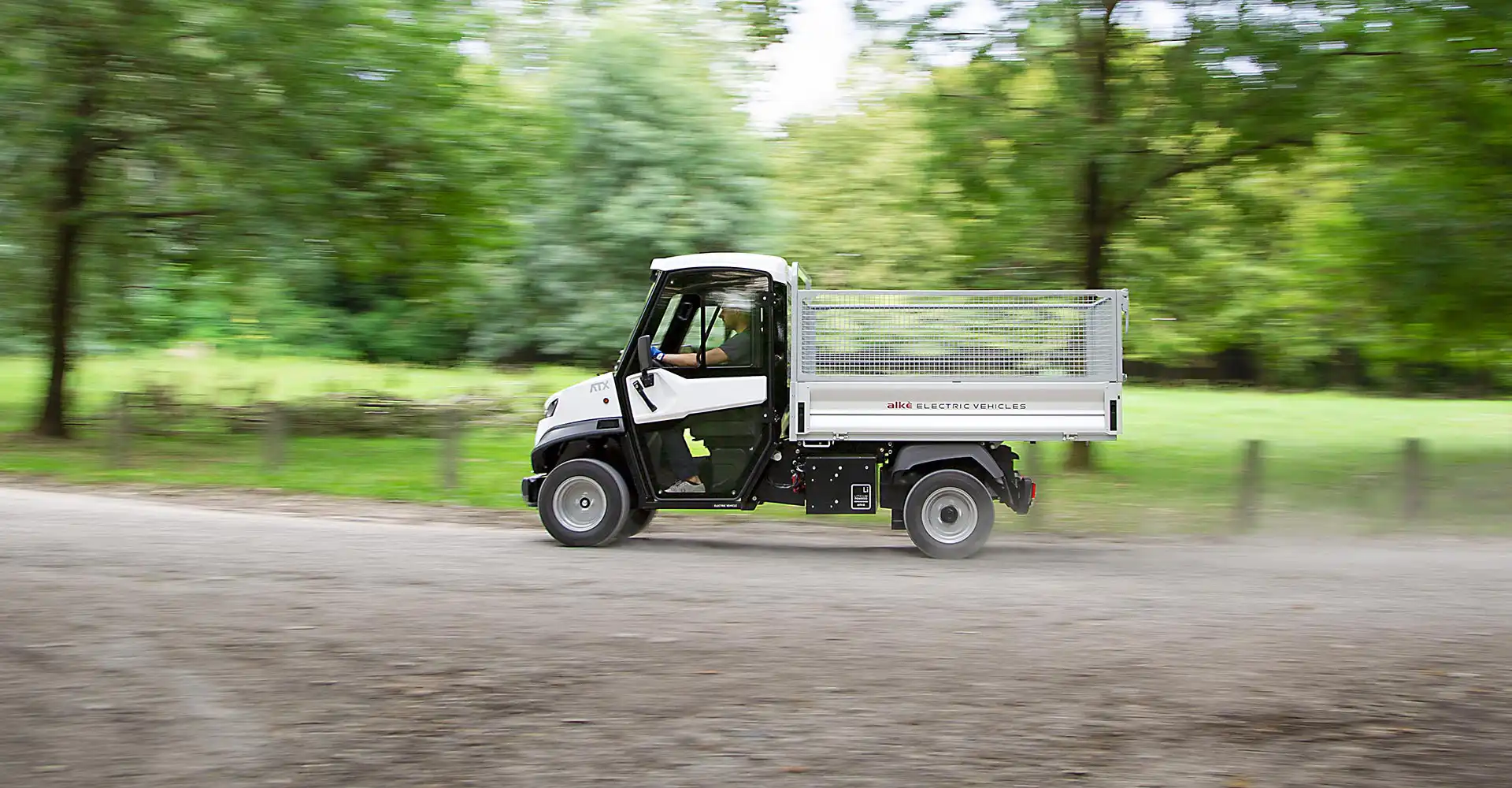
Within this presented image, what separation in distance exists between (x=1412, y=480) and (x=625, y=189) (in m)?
17.2

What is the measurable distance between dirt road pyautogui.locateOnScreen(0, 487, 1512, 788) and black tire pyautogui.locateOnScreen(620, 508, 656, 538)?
779 millimetres

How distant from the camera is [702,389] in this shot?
10547 millimetres

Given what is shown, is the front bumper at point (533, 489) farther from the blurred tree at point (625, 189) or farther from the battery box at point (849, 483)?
the blurred tree at point (625, 189)

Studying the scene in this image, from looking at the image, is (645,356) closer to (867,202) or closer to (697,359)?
(697,359)

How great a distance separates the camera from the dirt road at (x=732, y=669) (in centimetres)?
515

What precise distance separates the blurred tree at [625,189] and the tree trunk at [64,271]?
932 centimetres

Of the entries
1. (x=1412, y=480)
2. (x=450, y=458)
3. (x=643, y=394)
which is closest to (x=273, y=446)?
(x=450, y=458)

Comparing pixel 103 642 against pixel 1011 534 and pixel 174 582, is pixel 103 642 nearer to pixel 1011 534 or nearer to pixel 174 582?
pixel 174 582

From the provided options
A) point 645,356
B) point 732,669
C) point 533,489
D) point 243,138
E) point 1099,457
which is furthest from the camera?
point 1099,457

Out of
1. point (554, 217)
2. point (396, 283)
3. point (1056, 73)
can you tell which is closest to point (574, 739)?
point (1056, 73)

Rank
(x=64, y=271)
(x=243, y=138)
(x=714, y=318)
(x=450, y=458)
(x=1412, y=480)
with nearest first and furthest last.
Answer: (x=714, y=318)
(x=1412, y=480)
(x=450, y=458)
(x=243, y=138)
(x=64, y=271)

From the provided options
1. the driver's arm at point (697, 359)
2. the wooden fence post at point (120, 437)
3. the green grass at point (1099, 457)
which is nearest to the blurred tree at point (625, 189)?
the green grass at point (1099, 457)

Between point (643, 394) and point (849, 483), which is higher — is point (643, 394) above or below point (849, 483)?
above

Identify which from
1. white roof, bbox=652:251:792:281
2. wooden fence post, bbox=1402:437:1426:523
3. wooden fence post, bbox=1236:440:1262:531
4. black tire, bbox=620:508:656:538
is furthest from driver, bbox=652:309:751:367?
wooden fence post, bbox=1402:437:1426:523
